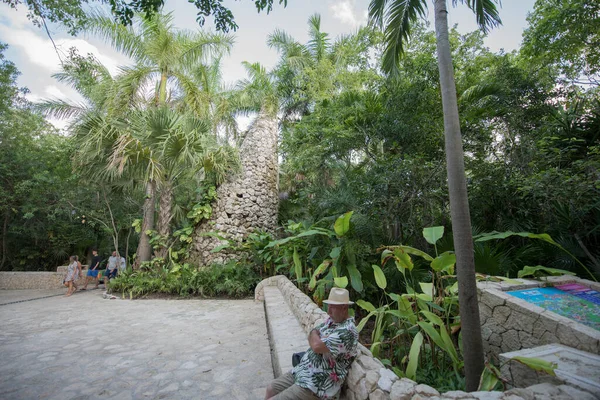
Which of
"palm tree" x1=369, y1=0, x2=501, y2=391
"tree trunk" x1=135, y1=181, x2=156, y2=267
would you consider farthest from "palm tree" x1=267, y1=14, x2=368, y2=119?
"palm tree" x1=369, y1=0, x2=501, y2=391

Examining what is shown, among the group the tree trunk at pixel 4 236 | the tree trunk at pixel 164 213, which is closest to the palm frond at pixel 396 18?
the tree trunk at pixel 164 213

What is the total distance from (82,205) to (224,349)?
1187 centimetres

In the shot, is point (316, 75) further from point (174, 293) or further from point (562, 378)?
point (562, 378)

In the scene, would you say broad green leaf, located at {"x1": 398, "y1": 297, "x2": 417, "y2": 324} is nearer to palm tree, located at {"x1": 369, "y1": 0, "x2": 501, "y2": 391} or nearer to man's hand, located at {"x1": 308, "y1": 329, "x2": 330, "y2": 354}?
palm tree, located at {"x1": 369, "y1": 0, "x2": 501, "y2": 391}

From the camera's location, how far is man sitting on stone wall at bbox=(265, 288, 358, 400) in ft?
7.18

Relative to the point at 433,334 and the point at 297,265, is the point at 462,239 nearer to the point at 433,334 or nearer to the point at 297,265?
the point at 433,334

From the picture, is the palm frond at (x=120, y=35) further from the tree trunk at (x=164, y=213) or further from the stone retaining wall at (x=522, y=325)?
Answer: the stone retaining wall at (x=522, y=325)

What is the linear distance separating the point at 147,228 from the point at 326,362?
8663 millimetres

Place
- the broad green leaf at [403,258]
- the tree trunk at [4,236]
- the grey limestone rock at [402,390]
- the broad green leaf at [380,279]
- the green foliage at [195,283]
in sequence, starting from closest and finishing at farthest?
the grey limestone rock at [402,390]
the broad green leaf at [403,258]
the broad green leaf at [380,279]
the green foliage at [195,283]
the tree trunk at [4,236]

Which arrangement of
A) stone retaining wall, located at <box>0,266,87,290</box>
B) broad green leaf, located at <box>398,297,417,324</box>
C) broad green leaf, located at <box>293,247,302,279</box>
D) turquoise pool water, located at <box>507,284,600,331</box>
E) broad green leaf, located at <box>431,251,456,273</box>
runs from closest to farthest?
turquoise pool water, located at <box>507,284,600,331</box> → broad green leaf, located at <box>431,251,456,273</box> → broad green leaf, located at <box>398,297,417,324</box> → broad green leaf, located at <box>293,247,302,279</box> → stone retaining wall, located at <box>0,266,87,290</box>

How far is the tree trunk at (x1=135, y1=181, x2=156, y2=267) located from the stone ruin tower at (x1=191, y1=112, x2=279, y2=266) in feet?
4.47

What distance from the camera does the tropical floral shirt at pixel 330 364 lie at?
220 centimetres

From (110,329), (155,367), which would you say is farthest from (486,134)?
(110,329)

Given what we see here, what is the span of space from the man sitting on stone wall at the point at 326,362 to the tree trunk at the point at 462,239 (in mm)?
839
